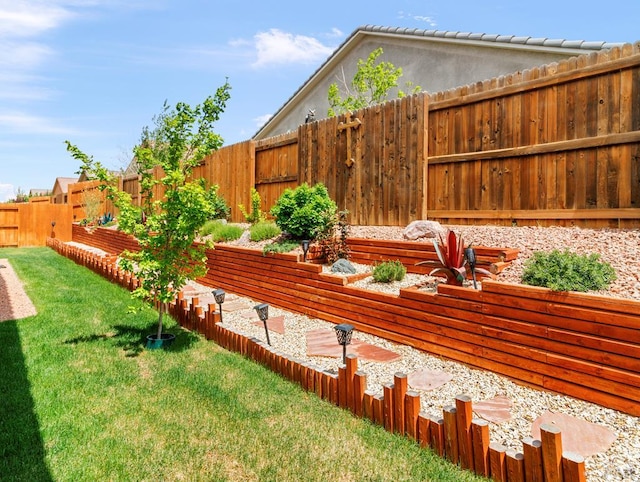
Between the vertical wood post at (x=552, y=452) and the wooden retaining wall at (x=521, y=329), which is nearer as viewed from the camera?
the vertical wood post at (x=552, y=452)

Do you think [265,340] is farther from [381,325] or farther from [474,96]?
[474,96]

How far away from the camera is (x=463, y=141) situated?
6.44 metres

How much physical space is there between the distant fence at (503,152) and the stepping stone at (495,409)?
11.1 ft

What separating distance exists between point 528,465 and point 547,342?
138cm

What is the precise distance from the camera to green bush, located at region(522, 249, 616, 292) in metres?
3.25

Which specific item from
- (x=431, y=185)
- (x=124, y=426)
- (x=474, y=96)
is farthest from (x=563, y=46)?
(x=124, y=426)

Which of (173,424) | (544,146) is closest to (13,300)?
(173,424)

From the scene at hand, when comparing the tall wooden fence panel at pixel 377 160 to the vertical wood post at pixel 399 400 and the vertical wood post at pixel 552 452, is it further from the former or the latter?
the vertical wood post at pixel 552 452

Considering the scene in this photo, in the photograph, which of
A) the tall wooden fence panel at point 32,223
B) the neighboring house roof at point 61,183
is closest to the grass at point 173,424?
the tall wooden fence panel at point 32,223

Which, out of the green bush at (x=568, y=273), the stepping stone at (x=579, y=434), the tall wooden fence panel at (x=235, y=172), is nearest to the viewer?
the stepping stone at (x=579, y=434)

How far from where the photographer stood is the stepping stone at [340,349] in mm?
4000

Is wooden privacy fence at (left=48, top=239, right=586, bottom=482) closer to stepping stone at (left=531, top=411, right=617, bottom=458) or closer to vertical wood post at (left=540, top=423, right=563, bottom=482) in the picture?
vertical wood post at (left=540, top=423, right=563, bottom=482)

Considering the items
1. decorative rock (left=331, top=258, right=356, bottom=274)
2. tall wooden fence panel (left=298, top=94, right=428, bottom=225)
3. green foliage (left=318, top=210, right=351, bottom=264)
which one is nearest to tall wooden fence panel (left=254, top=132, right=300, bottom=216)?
tall wooden fence panel (left=298, top=94, right=428, bottom=225)

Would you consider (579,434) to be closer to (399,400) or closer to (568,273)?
(399,400)
